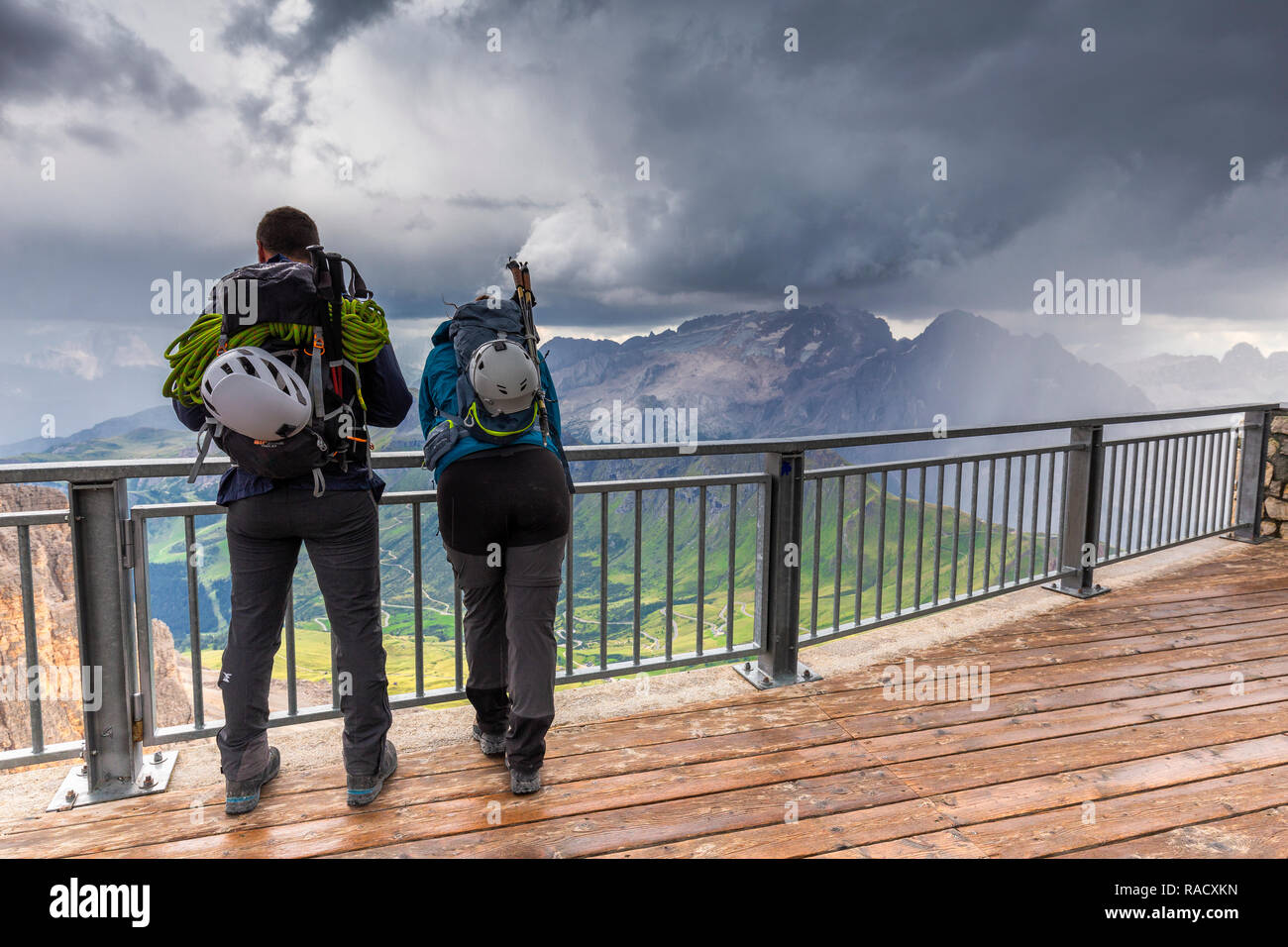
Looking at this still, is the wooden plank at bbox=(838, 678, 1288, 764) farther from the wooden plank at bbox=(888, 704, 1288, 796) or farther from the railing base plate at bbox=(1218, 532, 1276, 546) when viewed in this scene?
the railing base plate at bbox=(1218, 532, 1276, 546)

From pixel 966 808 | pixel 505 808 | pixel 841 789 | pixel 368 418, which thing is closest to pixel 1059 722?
pixel 966 808

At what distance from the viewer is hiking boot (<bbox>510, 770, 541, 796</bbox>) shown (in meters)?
2.62

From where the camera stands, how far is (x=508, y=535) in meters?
2.46

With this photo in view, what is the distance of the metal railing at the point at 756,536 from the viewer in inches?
103

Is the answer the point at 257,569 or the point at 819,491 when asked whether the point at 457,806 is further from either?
the point at 819,491

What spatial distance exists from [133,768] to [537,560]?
165 centimetres

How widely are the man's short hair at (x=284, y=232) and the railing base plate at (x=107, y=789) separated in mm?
1899

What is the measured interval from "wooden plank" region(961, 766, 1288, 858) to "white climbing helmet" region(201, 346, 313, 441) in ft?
7.94

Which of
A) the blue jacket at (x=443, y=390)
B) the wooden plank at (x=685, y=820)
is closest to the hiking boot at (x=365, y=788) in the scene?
the wooden plank at (x=685, y=820)

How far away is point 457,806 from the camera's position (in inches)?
100

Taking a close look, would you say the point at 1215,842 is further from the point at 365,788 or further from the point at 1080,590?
the point at 1080,590

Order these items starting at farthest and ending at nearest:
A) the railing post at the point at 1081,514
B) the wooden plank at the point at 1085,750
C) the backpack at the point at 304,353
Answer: the railing post at the point at 1081,514
the wooden plank at the point at 1085,750
the backpack at the point at 304,353

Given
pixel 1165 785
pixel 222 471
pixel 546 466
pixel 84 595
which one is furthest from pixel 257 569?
pixel 1165 785

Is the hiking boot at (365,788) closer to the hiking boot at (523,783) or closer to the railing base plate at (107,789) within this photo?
the hiking boot at (523,783)
